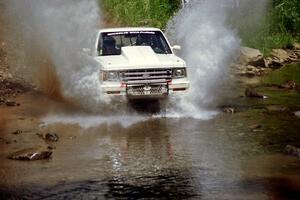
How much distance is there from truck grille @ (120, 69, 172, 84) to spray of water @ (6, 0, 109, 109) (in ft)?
2.13

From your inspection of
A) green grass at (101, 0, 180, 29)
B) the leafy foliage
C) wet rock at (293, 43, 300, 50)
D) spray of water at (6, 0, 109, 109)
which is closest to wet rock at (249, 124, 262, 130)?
spray of water at (6, 0, 109, 109)

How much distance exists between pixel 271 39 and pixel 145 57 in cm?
2021

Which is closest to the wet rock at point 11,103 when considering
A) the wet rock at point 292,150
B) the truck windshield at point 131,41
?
the truck windshield at point 131,41

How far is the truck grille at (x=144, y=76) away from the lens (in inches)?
488

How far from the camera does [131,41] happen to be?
1408cm

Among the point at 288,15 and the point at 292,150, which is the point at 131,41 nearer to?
the point at 292,150

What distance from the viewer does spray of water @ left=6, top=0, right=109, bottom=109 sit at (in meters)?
13.4

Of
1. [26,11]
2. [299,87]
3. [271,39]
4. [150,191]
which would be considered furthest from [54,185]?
[271,39]

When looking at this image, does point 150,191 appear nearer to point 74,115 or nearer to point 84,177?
point 84,177

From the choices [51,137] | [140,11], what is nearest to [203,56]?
[51,137]

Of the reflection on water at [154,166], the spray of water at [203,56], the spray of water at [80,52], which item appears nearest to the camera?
the reflection on water at [154,166]

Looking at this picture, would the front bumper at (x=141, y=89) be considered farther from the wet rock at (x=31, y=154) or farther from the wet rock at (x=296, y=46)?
the wet rock at (x=296, y=46)

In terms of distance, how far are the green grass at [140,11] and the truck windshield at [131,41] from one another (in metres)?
18.3

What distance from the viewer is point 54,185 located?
7.91 meters
